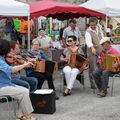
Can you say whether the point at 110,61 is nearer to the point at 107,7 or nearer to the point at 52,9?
the point at 52,9

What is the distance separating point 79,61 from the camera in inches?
353

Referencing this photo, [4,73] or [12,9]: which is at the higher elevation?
[12,9]

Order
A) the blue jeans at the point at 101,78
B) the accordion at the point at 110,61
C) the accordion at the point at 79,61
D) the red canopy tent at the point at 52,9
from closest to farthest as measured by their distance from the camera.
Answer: the accordion at the point at 110,61, the blue jeans at the point at 101,78, the accordion at the point at 79,61, the red canopy tent at the point at 52,9

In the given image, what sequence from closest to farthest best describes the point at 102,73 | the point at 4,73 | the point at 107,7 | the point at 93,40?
the point at 4,73
the point at 102,73
the point at 93,40
the point at 107,7

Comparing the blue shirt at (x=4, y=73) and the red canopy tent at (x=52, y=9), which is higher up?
the red canopy tent at (x=52, y=9)

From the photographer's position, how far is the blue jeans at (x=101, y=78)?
8578 mm

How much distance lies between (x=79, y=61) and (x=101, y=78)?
0.64 m

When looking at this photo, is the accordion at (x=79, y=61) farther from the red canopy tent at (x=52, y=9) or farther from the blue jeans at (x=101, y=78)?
the red canopy tent at (x=52, y=9)

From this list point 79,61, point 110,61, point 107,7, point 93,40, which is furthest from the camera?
point 107,7

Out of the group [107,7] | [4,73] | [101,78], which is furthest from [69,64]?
[107,7]

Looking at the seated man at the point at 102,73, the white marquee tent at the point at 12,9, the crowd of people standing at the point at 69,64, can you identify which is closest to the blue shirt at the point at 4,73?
the crowd of people standing at the point at 69,64

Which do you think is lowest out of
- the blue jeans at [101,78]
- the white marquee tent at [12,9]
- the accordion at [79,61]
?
the blue jeans at [101,78]

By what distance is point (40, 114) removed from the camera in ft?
23.2

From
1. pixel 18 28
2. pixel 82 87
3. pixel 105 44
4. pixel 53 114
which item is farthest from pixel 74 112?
pixel 18 28
